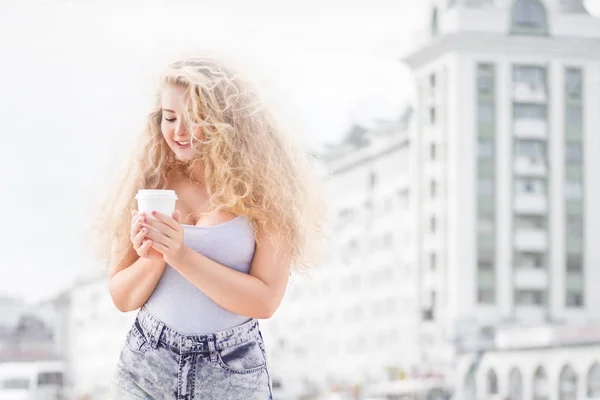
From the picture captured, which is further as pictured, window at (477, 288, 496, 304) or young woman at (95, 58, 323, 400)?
window at (477, 288, 496, 304)

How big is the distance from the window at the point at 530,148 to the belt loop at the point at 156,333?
37.4 m

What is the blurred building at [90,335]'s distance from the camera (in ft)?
198

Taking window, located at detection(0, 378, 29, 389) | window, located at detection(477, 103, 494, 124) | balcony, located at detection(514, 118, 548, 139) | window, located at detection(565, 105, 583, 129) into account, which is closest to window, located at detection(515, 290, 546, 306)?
balcony, located at detection(514, 118, 548, 139)

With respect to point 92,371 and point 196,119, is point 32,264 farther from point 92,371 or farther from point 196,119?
point 196,119

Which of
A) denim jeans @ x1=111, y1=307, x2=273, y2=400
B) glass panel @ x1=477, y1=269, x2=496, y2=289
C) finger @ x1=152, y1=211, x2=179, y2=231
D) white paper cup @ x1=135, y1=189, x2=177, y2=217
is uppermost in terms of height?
glass panel @ x1=477, y1=269, x2=496, y2=289

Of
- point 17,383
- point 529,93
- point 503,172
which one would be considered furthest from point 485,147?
point 17,383

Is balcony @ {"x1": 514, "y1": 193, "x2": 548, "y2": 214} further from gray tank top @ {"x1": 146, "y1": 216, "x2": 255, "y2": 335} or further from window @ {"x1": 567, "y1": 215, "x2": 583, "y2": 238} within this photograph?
gray tank top @ {"x1": 146, "y1": 216, "x2": 255, "y2": 335}

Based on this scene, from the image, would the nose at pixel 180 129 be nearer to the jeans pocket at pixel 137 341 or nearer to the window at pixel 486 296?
the jeans pocket at pixel 137 341

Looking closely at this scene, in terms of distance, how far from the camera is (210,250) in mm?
1622

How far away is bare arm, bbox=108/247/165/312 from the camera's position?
5.26 ft

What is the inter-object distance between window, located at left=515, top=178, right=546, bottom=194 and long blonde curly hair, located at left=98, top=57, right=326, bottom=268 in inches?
1453

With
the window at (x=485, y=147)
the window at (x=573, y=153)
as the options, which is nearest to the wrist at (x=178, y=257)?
the window at (x=485, y=147)

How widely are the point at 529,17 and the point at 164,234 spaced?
39.3 meters

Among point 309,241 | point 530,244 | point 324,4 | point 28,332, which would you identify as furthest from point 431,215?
point 309,241
